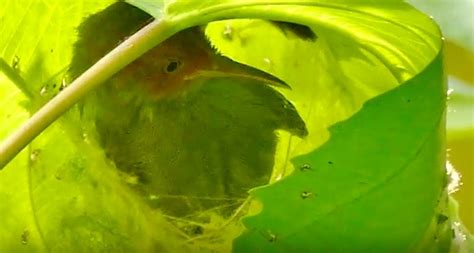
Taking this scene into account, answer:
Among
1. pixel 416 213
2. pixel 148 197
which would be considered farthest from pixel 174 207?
pixel 416 213

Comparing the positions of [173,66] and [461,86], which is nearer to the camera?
[173,66]

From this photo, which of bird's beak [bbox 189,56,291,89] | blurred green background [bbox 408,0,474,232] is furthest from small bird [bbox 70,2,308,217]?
blurred green background [bbox 408,0,474,232]

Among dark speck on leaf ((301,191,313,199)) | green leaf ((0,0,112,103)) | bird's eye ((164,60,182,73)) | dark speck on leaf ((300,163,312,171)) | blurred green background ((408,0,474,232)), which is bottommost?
blurred green background ((408,0,474,232))

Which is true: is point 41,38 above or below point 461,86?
above

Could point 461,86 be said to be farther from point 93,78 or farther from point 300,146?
point 93,78

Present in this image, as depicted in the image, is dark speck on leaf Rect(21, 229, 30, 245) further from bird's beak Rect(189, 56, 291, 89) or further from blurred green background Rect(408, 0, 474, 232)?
blurred green background Rect(408, 0, 474, 232)

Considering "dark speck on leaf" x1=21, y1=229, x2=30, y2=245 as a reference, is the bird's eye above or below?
above

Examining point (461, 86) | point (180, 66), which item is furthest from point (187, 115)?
point (461, 86)

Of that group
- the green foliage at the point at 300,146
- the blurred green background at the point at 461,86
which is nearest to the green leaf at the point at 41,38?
the green foliage at the point at 300,146
